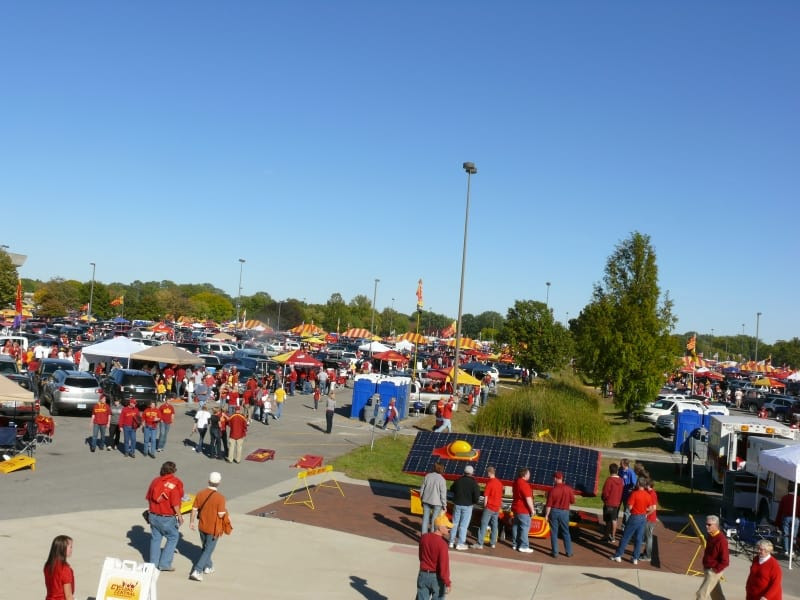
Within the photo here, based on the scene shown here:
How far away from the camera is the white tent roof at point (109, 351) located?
109ft

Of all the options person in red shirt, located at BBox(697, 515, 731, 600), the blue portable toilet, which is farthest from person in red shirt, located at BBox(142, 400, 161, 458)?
person in red shirt, located at BBox(697, 515, 731, 600)

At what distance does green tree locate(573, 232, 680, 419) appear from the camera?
35.4m

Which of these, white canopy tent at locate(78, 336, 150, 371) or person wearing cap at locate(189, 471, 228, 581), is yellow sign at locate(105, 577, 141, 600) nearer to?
person wearing cap at locate(189, 471, 228, 581)

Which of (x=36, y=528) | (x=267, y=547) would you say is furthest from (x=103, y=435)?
(x=267, y=547)

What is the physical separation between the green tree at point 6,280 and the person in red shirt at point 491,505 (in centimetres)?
6730

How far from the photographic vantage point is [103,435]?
66.0ft

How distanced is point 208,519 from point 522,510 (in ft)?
17.9

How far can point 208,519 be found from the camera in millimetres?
9859

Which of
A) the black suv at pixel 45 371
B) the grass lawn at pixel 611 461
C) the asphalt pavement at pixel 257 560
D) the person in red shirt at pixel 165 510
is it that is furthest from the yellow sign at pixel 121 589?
the black suv at pixel 45 371

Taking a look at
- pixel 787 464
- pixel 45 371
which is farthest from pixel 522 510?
pixel 45 371

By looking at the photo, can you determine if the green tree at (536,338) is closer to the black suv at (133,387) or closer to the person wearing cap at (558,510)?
the black suv at (133,387)

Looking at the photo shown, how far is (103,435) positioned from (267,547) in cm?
975

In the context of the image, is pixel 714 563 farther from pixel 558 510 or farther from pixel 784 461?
pixel 784 461

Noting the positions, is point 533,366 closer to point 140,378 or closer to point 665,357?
point 665,357
